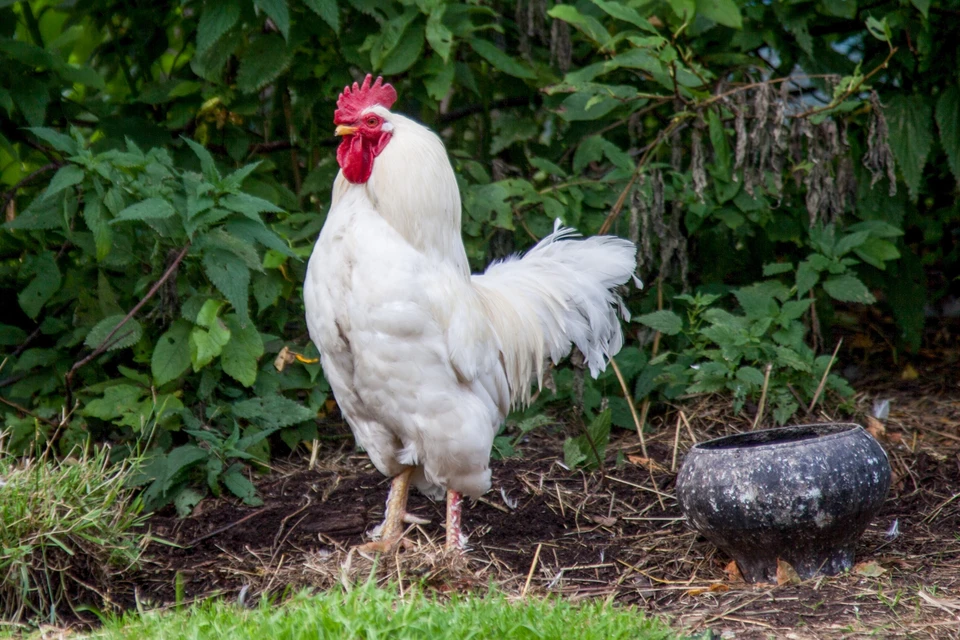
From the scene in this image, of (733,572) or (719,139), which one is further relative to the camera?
(719,139)

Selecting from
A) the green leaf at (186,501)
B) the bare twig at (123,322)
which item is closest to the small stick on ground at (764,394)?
the green leaf at (186,501)

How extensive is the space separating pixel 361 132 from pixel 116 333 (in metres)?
1.65

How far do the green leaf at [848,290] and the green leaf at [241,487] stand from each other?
2901mm

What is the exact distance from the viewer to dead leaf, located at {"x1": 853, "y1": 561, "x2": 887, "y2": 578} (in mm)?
3584

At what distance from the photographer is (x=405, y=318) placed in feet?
11.6

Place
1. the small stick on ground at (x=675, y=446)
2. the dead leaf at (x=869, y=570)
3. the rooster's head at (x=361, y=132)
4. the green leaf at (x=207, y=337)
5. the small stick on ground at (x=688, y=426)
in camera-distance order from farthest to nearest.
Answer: the small stick on ground at (x=688, y=426) → the small stick on ground at (x=675, y=446) → the green leaf at (x=207, y=337) → the rooster's head at (x=361, y=132) → the dead leaf at (x=869, y=570)

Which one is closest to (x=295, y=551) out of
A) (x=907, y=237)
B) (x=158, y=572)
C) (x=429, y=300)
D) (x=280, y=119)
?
(x=158, y=572)

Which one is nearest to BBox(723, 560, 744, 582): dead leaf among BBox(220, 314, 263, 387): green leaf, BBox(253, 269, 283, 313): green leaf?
BBox(220, 314, 263, 387): green leaf

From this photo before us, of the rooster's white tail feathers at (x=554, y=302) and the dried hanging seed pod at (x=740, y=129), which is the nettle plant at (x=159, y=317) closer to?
the rooster's white tail feathers at (x=554, y=302)

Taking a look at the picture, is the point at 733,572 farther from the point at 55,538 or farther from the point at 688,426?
the point at 55,538

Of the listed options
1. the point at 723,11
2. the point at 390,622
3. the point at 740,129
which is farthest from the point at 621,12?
the point at 390,622

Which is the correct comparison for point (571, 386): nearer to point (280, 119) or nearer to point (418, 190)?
point (418, 190)

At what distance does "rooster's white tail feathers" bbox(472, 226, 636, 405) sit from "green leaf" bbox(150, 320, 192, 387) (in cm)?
134

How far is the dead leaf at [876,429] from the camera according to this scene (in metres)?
5.06
